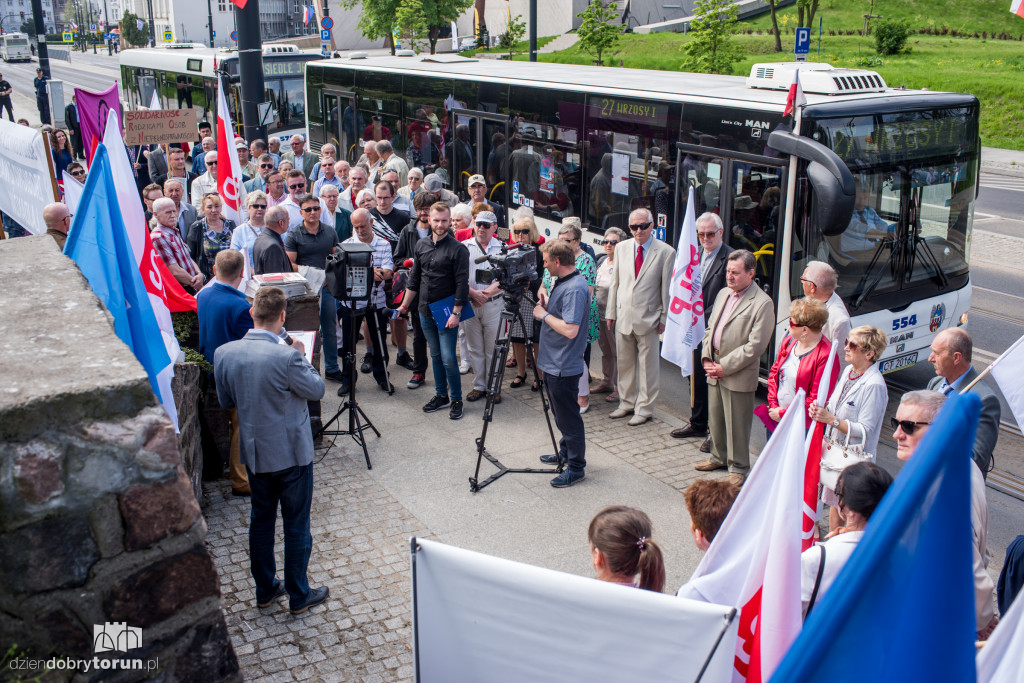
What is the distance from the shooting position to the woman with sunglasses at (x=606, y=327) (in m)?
8.45

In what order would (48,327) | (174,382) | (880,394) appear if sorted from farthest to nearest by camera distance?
(174,382) → (880,394) → (48,327)

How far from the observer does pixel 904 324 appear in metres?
8.36

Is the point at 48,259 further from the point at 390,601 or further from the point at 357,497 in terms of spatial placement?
the point at 357,497

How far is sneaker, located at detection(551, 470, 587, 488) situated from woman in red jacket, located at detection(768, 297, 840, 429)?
1.73m

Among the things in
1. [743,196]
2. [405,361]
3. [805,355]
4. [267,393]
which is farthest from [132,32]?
[805,355]

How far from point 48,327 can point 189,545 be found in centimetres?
95

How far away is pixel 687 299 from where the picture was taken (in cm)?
758

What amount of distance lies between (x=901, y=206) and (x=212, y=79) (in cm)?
1907

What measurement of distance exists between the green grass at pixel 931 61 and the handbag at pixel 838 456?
21262 mm

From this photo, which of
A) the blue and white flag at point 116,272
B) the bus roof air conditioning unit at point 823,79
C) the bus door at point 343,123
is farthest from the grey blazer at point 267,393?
the bus door at point 343,123

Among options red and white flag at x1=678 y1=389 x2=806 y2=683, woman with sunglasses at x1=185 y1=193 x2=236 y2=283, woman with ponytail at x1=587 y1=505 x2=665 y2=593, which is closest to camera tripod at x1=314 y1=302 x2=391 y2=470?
woman with sunglasses at x1=185 y1=193 x2=236 y2=283

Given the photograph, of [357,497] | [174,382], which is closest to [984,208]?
[357,497]

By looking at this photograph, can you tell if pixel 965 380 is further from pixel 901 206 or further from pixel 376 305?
pixel 376 305

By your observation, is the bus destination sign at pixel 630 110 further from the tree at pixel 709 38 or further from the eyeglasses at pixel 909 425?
the tree at pixel 709 38
